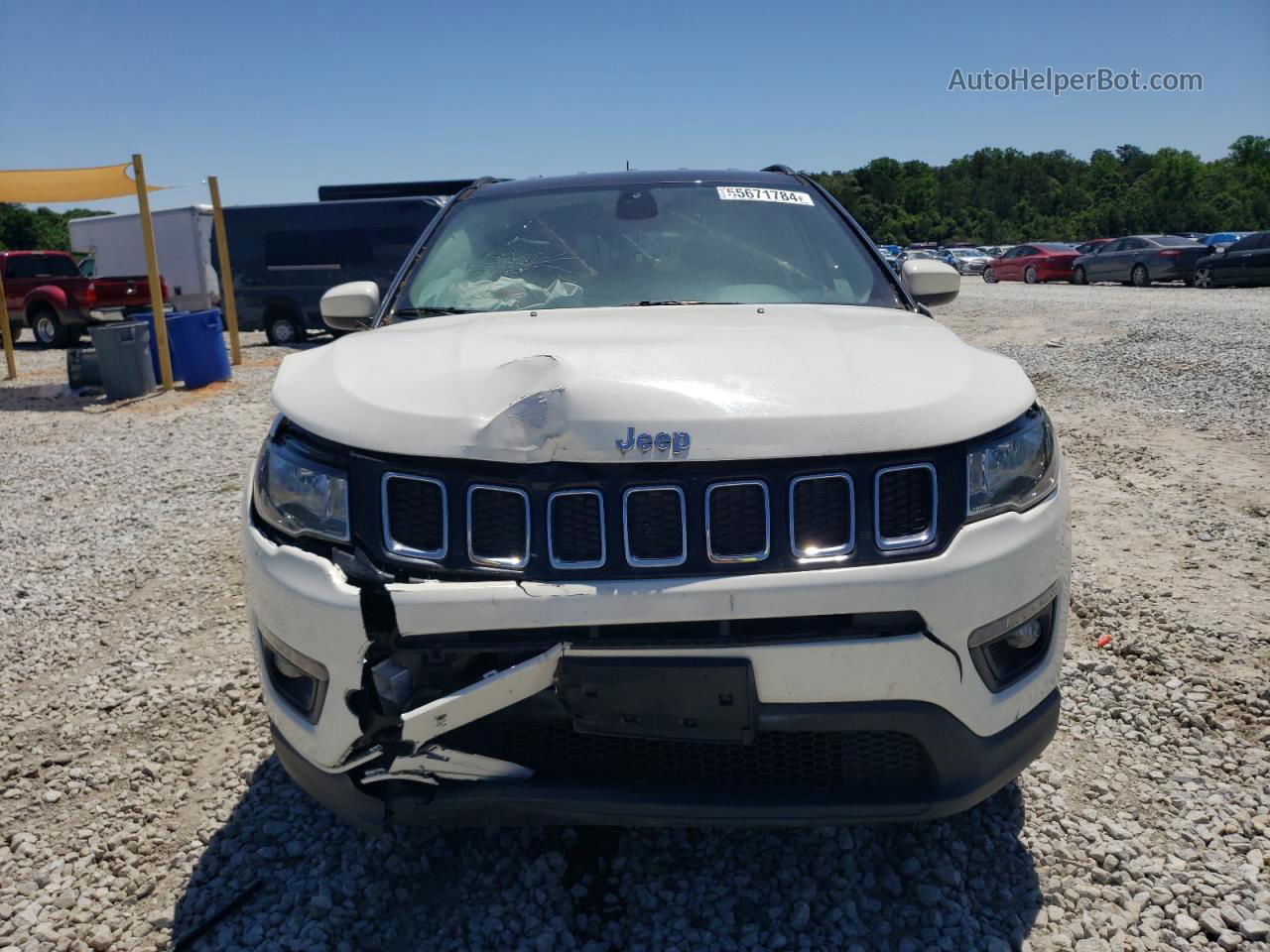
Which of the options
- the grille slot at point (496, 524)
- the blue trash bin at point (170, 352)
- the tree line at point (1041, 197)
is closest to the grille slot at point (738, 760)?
the grille slot at point (496, 524)

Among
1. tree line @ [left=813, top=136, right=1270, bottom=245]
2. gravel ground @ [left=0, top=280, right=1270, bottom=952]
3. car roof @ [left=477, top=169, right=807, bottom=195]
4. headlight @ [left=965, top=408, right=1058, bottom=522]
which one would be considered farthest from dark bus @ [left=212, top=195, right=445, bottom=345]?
tree line @ [left=813, top=136, right=1270, bottom=245]

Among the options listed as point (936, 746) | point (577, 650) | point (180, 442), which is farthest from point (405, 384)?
point (180, 442)

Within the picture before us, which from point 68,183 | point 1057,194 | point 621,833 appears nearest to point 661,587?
point 621,833

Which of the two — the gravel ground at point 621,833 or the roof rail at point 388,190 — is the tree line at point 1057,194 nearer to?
the roof rail at point 388,190

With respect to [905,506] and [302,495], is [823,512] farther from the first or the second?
[302,495]

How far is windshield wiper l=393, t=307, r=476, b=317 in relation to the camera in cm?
309

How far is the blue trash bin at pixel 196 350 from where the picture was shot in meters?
11.8

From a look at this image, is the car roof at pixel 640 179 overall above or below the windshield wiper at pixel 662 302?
above

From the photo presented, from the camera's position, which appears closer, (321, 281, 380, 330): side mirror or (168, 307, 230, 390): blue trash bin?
(321, 281, 380, 330): side mirror

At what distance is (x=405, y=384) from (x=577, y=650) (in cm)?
71

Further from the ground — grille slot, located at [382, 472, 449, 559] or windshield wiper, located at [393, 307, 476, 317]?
windshield wiper, located at [393, 307, 476, 317]

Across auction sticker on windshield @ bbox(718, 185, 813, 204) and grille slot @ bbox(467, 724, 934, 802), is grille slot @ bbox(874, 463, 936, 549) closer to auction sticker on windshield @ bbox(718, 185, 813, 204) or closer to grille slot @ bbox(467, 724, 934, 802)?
grille slot @ bbox(467, 724, 934, 802)

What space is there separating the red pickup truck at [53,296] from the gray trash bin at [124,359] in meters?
7.21

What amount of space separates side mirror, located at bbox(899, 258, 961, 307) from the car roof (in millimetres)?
617
